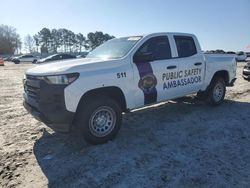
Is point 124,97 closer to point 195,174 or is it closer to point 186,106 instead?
point 195,174

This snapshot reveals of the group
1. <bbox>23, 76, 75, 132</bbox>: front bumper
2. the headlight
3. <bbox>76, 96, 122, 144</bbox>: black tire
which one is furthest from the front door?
<bbox>23, 76, 75, 132</bbox>: front bumper

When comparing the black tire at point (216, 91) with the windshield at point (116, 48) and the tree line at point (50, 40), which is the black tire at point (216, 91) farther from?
the tree line at point (50, 40)

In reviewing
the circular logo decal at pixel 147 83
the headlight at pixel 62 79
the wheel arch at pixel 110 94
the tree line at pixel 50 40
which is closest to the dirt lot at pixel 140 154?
the wheel arch at pixel 110 94

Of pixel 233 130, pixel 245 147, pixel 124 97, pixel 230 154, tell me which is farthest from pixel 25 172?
pixel 233 130

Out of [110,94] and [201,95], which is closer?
[110,94]

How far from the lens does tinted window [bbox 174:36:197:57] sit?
6.61m

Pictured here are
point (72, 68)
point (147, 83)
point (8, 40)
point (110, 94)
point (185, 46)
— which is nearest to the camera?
point (72, 68)

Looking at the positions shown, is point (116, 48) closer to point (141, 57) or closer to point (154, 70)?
point (141, 57)

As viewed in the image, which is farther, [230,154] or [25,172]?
[230,154]

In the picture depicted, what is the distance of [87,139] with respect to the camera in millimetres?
4875

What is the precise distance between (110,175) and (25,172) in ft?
4.21

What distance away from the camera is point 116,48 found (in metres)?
5.96

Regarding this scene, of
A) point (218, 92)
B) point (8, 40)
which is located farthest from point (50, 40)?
point (218, 92)

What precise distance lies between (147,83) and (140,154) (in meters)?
1.62
